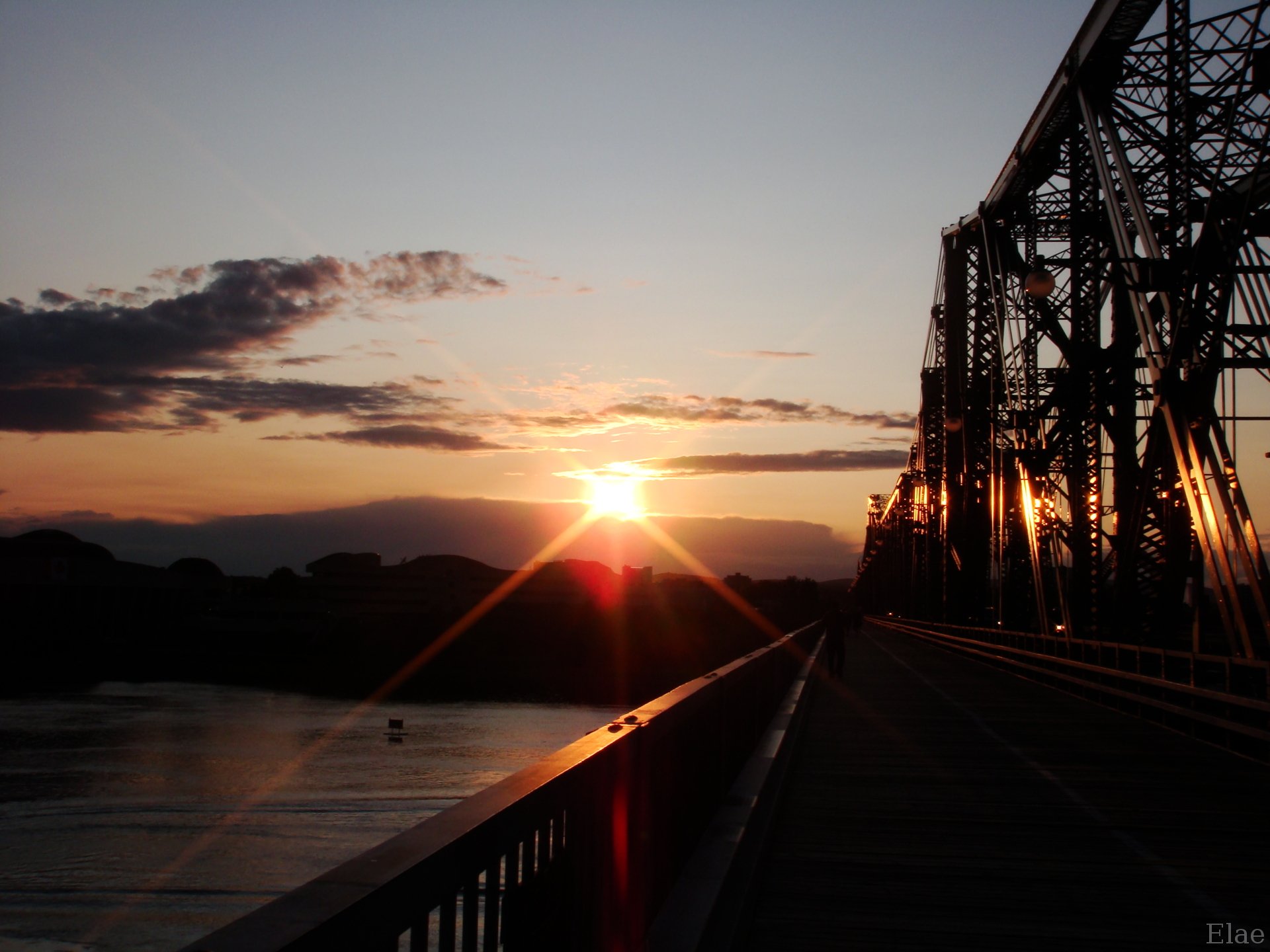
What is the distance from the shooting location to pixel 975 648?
117 feet

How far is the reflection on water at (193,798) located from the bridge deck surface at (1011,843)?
1522 centimetres

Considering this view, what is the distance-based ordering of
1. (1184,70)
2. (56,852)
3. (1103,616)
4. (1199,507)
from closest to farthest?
1. (1199,507)
2. (1184,70)
3. (1103,616)
4. (56,852)

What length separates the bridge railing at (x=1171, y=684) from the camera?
1258 centimetres

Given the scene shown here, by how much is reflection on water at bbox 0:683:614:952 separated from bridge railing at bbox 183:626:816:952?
1867 cm

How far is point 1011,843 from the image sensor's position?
26.8ft

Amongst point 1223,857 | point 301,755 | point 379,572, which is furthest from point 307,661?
point 1223,857

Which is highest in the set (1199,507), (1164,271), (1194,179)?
(1194,179)

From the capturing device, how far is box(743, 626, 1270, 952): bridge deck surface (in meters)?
6.07

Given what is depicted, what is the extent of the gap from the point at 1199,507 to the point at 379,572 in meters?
179

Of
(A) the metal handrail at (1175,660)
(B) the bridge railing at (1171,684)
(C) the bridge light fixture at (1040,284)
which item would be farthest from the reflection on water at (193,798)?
(C) the bridge light fixture at (1040,284)

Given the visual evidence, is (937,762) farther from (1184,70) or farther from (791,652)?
(1184,70)

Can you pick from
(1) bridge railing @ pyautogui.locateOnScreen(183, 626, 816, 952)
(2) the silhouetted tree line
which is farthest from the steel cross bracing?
(2) the silhouetted tree line

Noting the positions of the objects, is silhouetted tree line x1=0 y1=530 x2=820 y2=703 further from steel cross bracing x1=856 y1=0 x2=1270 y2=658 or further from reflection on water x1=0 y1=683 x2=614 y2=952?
steel cross bracing x1=856 y1=0 x2=1270 y2=658

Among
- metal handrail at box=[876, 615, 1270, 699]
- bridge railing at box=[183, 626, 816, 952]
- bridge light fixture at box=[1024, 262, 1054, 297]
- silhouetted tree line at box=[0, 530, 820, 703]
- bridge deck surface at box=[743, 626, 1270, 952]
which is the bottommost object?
silhouetted tree line at box=[0, 530, 820, 703]
